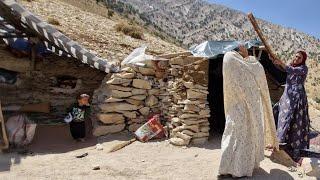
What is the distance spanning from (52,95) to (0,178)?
11.4 ft

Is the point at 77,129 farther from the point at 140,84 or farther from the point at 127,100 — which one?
the point at 140,84

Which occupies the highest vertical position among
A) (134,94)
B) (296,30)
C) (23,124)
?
(296,30)

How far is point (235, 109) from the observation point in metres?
5.88

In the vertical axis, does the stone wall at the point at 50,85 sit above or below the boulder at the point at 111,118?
above

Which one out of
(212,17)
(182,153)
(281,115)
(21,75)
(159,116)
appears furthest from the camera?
(212,17)

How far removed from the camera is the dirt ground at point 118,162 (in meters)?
6.29

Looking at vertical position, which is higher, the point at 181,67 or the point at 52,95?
the point at 181,67

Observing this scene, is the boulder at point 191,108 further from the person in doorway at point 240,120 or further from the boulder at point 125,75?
the person in doorway at point 240,120

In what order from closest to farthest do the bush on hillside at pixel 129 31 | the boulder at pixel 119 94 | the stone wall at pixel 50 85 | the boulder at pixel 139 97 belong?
the boulder at pixel 119 94, the boulder at pixel 139 97, the stone wall at pixel 50 85, the bush on hillside at pixel 129 31

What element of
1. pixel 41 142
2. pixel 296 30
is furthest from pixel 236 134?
pixel 296 30

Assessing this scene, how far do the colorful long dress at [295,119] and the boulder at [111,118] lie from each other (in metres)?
3.07

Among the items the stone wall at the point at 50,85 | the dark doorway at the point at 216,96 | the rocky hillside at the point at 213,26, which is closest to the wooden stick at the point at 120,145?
the dark doorway at the point at 216,96

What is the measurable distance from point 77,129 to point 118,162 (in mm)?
1691

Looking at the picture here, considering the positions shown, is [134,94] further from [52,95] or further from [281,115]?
[281,115]
